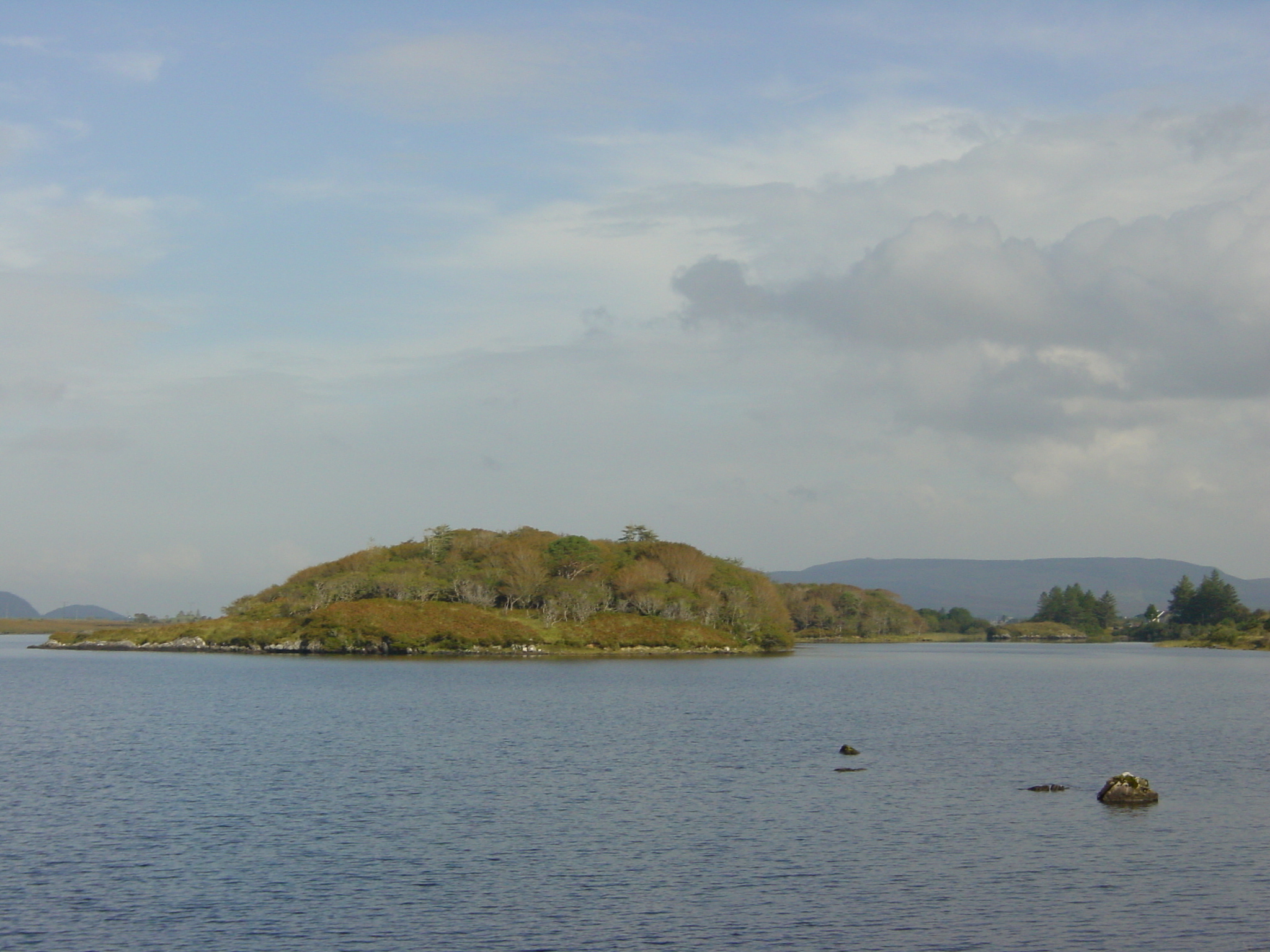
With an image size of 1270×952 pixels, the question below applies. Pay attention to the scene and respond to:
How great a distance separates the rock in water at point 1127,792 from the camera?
44.9 meters

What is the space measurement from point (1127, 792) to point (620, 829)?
2140 cm

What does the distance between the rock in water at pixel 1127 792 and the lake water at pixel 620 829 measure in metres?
0.57

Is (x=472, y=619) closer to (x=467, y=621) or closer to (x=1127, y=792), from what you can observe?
(x=467, y=621)

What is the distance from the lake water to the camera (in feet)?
95.9

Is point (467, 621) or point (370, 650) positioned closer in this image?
point (370, 650)

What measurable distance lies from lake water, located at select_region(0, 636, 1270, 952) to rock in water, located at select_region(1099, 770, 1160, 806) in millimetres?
565

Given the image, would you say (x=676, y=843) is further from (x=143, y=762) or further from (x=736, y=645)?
(x=736, y=645)

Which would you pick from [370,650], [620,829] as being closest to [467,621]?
[370,650]

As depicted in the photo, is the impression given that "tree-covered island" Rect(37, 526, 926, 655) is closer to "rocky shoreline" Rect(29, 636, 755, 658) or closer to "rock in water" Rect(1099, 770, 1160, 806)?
"rocky shoreline" Rect(29, 636, 755, 658)

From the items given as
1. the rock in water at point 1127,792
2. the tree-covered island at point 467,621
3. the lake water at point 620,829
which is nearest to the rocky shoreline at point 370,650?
the tree-covered island at point 467,621

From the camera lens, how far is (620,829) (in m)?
40.6

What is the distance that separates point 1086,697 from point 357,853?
261 ft

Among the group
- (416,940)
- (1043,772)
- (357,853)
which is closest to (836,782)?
(1043,772)

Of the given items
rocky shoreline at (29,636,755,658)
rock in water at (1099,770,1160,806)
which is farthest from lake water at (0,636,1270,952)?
rocky shoreline at (29,636,755,658)
